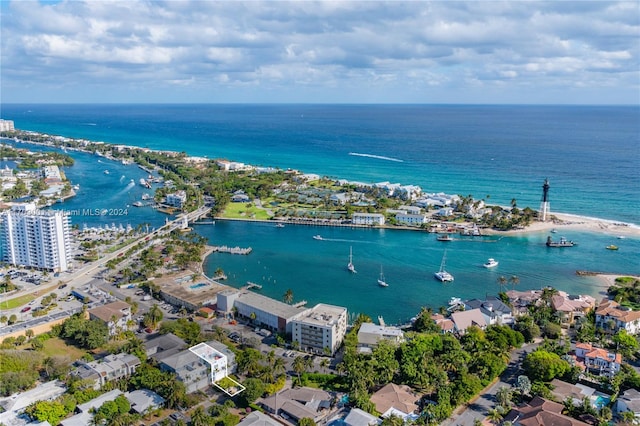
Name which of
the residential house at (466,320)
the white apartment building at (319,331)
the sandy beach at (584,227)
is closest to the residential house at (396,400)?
the white apartment building at (319,331)

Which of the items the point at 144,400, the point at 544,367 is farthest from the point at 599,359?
the point at 144,400

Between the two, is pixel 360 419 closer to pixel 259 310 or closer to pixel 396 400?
pixel 396 400

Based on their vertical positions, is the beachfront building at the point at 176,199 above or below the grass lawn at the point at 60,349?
above

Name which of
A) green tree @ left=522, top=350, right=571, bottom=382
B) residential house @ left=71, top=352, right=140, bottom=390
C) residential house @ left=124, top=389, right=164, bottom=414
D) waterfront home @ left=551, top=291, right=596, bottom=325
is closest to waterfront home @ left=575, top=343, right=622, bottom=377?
green tree @ left=522, top=350, right=571, bottom=382

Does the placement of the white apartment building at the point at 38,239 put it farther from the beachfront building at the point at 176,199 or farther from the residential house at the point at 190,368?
the beachfront building at the point at 176,199

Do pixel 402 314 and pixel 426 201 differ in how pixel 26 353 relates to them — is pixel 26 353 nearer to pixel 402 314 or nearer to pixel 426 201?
pixel 402 314

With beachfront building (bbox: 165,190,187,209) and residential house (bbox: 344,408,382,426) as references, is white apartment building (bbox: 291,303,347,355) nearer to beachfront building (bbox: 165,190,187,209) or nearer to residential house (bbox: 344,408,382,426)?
residential house (bbox: 344,408,382,426)
